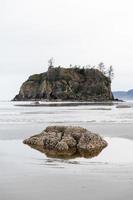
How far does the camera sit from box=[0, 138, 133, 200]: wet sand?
11.9 meters

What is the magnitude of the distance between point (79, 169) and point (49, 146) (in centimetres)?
669

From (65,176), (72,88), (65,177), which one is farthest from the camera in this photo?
(72,88)

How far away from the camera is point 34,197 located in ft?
37.5

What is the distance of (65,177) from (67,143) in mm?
8249

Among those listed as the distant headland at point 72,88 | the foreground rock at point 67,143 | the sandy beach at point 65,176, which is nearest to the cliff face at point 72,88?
the distant headland at point 72,88

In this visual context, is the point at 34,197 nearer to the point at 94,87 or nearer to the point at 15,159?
the point at 15,159

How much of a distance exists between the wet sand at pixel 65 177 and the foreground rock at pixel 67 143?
96cm

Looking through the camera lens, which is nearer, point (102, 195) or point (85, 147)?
point (102, 195)

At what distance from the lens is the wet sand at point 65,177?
11859 millimetres

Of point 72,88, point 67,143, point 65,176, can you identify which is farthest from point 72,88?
point 65,176

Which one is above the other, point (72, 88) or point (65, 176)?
point (72, 88)

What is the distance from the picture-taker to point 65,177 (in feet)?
47.1

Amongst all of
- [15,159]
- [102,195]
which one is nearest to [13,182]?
[102,195]

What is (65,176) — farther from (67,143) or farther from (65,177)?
(67,143)
